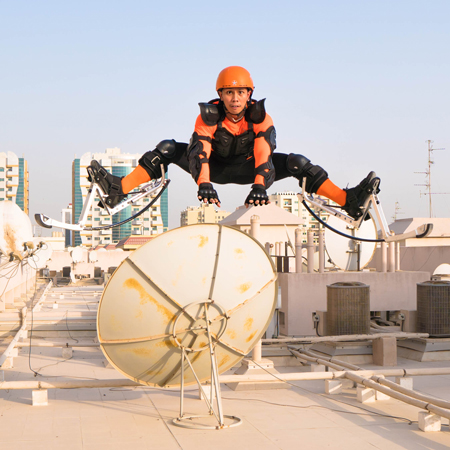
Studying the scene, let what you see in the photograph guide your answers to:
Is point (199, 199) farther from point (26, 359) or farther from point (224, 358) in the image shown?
point (26, 359)

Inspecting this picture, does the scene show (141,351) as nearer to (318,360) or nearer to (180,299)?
(180,299)

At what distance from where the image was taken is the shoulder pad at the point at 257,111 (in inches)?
342

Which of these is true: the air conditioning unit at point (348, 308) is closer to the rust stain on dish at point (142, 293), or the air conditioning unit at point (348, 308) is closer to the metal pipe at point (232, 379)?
the metal pipe at point (232, 379)

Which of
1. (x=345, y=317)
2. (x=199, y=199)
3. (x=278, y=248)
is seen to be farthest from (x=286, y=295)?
(x=199, y=199)

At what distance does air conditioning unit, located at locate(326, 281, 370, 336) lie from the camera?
16781mm

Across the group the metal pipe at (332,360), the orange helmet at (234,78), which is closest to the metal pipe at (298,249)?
the metal pipe at (332,360)

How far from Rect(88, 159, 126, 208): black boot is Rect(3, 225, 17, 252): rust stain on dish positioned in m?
14.7

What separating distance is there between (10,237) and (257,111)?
1646 centimetres

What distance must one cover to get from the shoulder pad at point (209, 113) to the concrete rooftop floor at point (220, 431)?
4230 mm

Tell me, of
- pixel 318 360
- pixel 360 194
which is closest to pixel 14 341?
pixel 318 360

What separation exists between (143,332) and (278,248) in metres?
20.4

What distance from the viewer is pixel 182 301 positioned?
7.99m

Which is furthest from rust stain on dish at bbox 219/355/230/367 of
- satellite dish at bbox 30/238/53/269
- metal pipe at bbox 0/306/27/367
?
satellite dish at bbox 30/238/53/269

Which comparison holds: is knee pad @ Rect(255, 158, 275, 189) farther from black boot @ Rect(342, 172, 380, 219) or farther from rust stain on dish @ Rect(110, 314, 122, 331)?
rust stain on dish @ Rect(110, 314, 122, 331)
